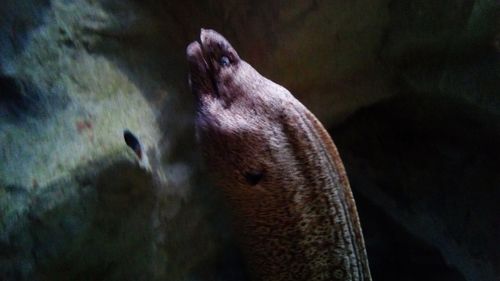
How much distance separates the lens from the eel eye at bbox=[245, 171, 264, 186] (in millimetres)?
1763

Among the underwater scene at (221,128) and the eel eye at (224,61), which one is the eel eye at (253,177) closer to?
the underwater scene at (221,128)

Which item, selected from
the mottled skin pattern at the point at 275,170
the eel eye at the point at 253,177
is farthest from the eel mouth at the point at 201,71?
the eel eye at the point at 253,177

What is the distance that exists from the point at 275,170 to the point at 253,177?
83 millimetres

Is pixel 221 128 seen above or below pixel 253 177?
above

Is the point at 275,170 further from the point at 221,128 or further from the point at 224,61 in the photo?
the point at 224,61

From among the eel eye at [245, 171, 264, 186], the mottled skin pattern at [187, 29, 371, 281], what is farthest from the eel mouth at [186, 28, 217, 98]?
the eel eye at [245, 171, 264, 186]

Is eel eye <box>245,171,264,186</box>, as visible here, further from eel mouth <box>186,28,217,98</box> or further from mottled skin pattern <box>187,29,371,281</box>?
eel mouth <box>186,28,217,98</box>

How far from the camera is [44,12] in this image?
66.5 inches

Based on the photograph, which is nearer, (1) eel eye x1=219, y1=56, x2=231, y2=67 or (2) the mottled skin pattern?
(2) the mottled skin pattern

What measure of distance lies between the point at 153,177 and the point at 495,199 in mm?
2035

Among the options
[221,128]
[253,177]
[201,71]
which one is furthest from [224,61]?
[253,177]

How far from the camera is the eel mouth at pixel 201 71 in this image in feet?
6.07

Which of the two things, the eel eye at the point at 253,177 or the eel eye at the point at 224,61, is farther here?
the eel eye at the point at 224,61

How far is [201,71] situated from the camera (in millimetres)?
1851
